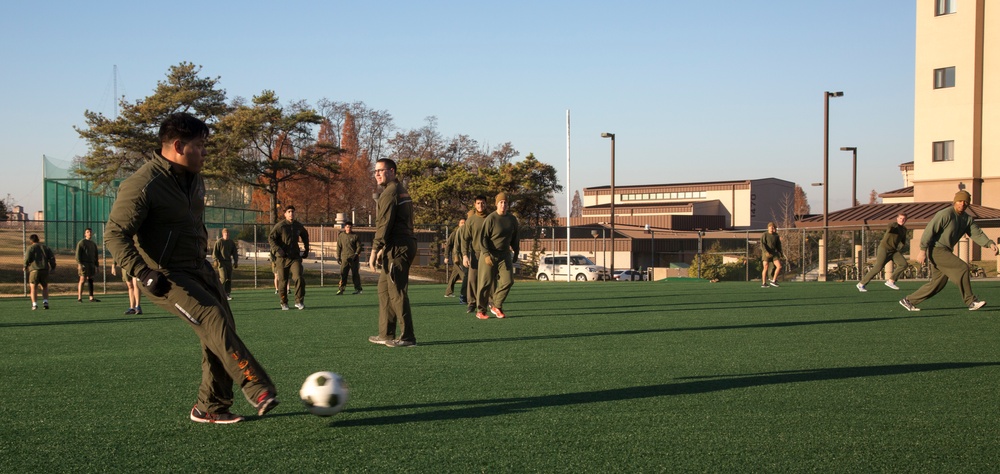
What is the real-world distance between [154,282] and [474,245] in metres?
8.83

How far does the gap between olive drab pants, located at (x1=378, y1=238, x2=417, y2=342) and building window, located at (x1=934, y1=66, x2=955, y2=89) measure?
1507 inches

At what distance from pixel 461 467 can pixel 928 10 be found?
42951 millimetres

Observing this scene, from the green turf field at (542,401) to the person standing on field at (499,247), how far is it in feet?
5.11

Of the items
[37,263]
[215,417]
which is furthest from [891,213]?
[215,417]

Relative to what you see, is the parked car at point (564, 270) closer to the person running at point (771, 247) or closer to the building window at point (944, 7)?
the person running at point (771, 247)

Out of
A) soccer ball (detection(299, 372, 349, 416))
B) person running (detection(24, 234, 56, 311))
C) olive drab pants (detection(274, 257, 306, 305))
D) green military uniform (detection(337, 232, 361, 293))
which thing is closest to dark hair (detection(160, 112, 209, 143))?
soccer ball (detection(299, 372, 349, 416))

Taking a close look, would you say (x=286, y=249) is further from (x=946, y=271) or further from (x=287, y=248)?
(x=946, y=271)

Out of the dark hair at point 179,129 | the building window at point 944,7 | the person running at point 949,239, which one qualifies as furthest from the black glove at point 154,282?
the building window at point 944,7

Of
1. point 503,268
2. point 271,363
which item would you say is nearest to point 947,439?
point 271,363

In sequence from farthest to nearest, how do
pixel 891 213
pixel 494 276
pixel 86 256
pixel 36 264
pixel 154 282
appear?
pixel 891 213 < pixel 86 256 < pixel 36 264 < pixel 494 276 < pixel 154 282

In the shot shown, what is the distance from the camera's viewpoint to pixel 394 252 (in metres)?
9.06

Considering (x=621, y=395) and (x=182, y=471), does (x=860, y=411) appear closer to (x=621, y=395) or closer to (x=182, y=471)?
(x=621, y=395)

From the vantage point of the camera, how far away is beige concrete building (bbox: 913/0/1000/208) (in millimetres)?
38656

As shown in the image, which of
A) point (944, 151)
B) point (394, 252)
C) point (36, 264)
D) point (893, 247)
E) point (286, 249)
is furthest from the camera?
point (944, 151)
